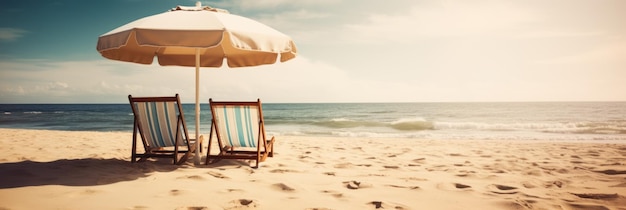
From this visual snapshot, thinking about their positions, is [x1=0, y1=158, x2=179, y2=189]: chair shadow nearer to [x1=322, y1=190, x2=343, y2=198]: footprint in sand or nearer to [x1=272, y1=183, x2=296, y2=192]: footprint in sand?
[x1=272, y1=183, x2=296, y2=192]: footprint in sand

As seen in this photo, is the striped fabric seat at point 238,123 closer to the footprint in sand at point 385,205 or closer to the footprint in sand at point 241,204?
the footprint in sand at point 241,204

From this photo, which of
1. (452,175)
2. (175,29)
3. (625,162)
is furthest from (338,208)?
(625,162)

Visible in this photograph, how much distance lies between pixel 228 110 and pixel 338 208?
223 cm

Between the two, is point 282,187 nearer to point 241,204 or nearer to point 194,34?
point 241,204

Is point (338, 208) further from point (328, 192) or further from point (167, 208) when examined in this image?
point (167, 208)

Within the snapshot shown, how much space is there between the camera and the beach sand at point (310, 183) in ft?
8.96

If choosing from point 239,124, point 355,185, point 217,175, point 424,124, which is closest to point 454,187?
point 355,185

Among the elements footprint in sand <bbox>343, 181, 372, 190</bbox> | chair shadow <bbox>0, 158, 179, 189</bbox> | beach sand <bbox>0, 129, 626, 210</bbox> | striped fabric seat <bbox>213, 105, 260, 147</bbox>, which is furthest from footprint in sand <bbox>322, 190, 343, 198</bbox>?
chair shadow <bbox>0, 158, 179, 189</bbox>

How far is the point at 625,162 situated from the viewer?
5016 mm

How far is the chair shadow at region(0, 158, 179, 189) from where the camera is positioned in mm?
3232

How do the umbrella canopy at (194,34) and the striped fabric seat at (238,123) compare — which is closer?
the umbrella canopy at (194,34)

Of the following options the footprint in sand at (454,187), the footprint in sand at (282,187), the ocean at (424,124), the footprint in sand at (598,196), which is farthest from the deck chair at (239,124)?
the ocean at (424,124)

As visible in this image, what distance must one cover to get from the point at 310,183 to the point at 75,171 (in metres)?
2.76

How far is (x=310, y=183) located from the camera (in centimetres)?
348
